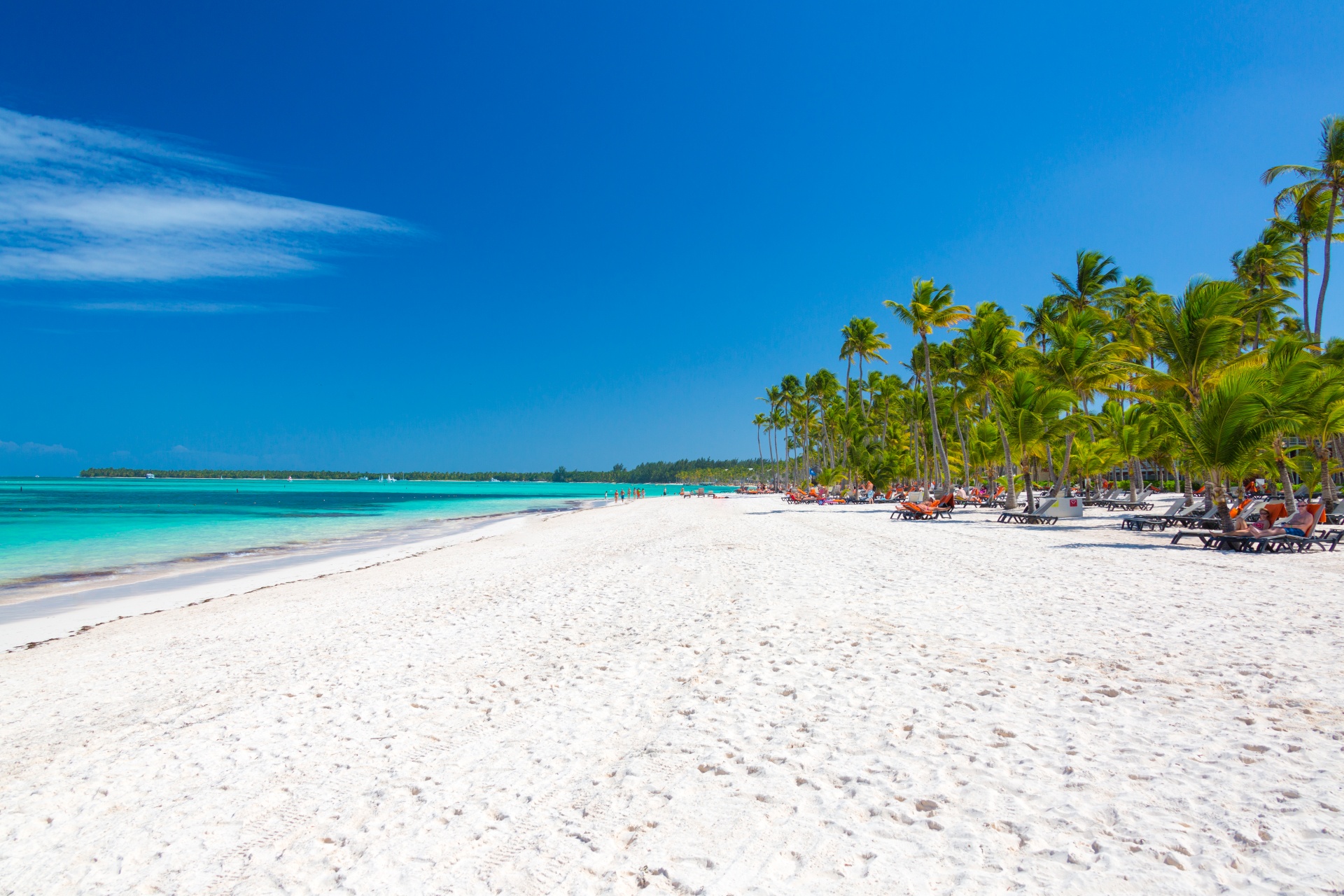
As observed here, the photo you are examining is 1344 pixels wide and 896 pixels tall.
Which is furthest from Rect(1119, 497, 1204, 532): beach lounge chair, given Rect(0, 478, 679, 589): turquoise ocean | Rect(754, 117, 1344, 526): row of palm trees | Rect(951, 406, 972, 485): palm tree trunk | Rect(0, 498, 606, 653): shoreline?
Rect(0, 478, 679, 589): turquoise ocean

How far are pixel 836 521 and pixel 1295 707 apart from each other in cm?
1810

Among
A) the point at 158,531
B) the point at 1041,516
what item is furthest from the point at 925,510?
the point at 158,531

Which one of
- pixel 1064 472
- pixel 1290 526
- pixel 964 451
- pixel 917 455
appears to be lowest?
pixel 1290 526

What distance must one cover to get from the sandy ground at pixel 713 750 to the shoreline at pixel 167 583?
7.88 feet

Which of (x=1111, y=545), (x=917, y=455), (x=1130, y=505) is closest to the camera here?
(x=1111, y=545)

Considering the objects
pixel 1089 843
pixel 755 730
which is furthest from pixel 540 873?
pixel 1089 843

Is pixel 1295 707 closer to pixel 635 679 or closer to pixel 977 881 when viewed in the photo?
pixel 977 881

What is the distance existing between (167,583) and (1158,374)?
23.5 m

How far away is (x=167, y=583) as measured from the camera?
14.3 metres

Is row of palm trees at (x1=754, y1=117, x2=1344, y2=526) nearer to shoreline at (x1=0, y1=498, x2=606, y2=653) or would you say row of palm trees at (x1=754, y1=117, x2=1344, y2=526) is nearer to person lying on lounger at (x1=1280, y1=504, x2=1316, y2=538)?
person lying on lounger at (x1=1280, y1=504, x2=1316, y2=538)

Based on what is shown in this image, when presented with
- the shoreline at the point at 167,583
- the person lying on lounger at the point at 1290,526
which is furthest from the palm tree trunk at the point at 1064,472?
the shoreline at the point at 167,583

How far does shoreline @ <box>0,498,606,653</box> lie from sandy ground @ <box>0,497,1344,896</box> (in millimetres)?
2401

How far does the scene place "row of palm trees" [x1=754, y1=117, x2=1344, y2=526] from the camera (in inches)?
509

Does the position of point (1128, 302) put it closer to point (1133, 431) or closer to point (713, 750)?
point (1133, 431)
